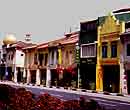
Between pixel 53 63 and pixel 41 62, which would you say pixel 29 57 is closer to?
pixel 41 62

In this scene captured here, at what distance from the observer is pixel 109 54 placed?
1495 inches

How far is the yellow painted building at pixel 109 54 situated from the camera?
121 feet

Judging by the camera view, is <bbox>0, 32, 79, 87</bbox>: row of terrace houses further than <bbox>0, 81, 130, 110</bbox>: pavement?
Yes

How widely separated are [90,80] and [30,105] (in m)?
32.1

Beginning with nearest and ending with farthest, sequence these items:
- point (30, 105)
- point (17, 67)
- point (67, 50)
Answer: point (30, 105) < point (67, 50) < point (17, 67)

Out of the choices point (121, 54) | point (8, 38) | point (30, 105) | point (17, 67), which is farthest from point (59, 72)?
point (30, 105)

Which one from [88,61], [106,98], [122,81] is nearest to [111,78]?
[122,81]

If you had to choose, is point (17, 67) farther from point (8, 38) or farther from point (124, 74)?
point (124, 74)

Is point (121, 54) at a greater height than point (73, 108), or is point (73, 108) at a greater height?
point (121, 54)

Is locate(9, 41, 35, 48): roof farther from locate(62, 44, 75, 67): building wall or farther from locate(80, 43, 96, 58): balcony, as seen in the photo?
locate(80, 43, 96, 58): balcony

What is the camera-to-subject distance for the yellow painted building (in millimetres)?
36844

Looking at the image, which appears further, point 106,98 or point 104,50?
point 104,50

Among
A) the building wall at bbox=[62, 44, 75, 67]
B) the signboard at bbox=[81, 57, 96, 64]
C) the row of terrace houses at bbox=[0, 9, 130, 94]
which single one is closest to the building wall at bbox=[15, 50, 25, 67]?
the row of terrace houses at bbox=[0, 9, 130, 94]

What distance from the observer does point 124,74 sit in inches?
1403
